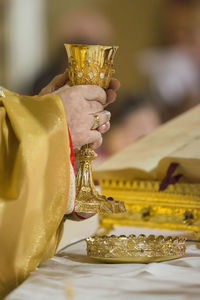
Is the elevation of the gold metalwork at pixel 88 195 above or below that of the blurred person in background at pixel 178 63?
below

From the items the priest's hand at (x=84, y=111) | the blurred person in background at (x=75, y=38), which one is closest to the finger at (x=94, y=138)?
the priest's hand at (x=84, y=111)

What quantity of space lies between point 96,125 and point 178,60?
9.12 feet

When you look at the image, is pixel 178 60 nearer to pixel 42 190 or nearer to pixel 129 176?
pixel 129 176

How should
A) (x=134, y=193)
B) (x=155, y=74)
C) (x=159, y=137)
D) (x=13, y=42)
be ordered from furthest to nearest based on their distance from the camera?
(x=13, y=42), (x=155, y=74), (x=159, y=137), (x=134, y=193)

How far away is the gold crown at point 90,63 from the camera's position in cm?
102

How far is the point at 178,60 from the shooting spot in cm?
375

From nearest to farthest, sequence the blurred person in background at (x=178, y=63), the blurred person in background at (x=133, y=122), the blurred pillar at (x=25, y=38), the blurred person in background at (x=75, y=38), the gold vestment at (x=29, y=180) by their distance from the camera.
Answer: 1. the gold vestment at (x=29, y=180)
2. the blurred person in background at (x=133, y=122)
3. the blurred person in background at (x=75, y=38)
4. the blurred person in background at (x=178, y=63)
5. the blurred pillar at (x=25, y=38)

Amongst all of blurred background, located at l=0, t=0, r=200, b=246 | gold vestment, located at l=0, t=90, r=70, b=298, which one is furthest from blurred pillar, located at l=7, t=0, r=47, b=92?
gold vestment, located at l=0, t=90, r=70, b=298

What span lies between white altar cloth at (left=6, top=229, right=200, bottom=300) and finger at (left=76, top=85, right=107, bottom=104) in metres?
0.24

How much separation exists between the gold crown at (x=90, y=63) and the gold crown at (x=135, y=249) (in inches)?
9.5

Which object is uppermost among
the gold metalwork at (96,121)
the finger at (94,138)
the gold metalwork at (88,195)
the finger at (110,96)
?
the finger at (110,96)

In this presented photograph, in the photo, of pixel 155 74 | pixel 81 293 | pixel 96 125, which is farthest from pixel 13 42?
pixel 81 293

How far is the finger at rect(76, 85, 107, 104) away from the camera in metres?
1.01

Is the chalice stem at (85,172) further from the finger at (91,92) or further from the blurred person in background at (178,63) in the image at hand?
the blurred person in background at (178,63)
